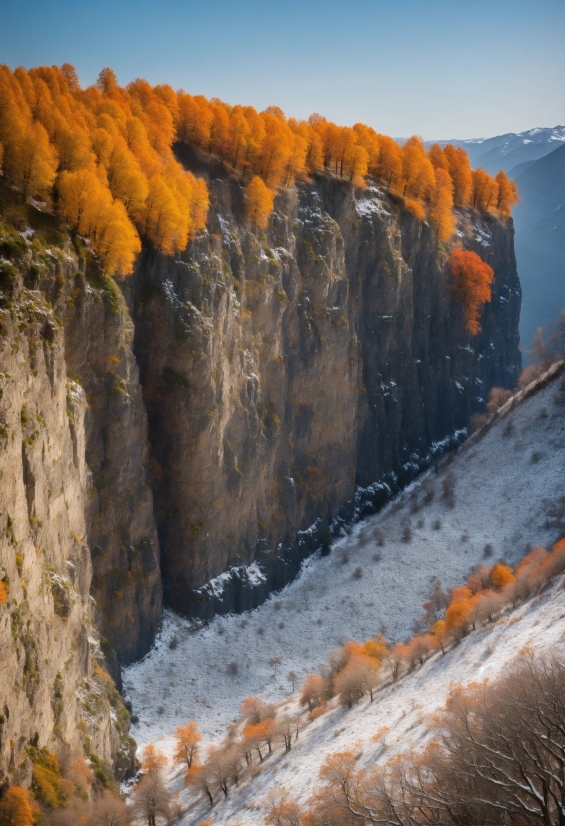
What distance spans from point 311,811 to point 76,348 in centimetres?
2730

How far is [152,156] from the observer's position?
54000 millimetres

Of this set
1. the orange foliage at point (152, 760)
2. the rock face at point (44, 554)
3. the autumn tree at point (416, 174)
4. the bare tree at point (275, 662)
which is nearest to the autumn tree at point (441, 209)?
the autumn tree at point (416, 174)

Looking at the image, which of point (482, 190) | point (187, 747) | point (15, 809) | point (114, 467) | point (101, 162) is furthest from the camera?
point (482, 190)

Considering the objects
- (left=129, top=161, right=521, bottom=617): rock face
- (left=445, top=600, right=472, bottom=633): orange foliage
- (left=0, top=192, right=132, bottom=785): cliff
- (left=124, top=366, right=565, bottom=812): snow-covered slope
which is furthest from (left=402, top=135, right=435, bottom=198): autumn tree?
(left=0, top=192, right=132, bottom=785): cliff

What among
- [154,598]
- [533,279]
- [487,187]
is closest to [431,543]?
[154,598]

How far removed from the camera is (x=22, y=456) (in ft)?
107

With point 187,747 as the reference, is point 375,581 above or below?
below

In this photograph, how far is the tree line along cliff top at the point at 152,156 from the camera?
140 ft

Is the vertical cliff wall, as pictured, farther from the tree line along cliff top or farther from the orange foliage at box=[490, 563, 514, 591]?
the orange foliage at box=[490, 563, 514, 591]

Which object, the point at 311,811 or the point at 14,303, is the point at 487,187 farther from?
the point at 311,811

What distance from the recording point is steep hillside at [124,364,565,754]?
160 feet

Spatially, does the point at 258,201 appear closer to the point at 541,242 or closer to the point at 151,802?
the point at 151,802

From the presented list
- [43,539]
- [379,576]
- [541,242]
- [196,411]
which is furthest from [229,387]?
[541,242]

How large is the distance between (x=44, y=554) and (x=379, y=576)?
112 feet
